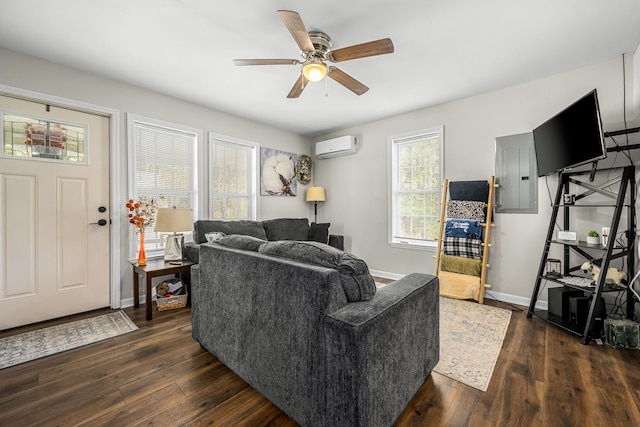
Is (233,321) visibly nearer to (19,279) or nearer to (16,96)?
(19,279)

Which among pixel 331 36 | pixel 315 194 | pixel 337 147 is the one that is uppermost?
pixel 331 36

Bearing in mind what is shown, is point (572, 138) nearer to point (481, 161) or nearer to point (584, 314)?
point (481, 161)

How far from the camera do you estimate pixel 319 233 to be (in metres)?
4.52

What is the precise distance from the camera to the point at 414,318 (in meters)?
1.46

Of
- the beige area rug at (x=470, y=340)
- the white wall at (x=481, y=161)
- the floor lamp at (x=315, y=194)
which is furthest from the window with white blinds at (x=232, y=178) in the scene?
the beige area rug at (x=470, y=340)

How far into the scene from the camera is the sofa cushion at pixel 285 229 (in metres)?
4.15

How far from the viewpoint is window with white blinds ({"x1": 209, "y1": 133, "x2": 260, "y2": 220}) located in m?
3.96

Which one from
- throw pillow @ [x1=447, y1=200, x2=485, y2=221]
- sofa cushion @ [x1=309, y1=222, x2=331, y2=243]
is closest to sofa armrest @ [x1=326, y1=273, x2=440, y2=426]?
throw pillow @ [x1=447, y1=200, x2=485, y2=221]

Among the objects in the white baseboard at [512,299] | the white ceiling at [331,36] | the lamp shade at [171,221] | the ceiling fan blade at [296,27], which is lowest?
the white baseboard at [512,299]

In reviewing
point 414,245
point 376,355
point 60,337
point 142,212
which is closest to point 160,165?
point 142,212

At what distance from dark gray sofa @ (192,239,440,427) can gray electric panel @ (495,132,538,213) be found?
223cm

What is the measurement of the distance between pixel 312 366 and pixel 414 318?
1.97 feet

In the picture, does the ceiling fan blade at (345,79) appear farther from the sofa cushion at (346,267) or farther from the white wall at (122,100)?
the white wall at (122,100)

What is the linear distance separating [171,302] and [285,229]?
181 centimetres
